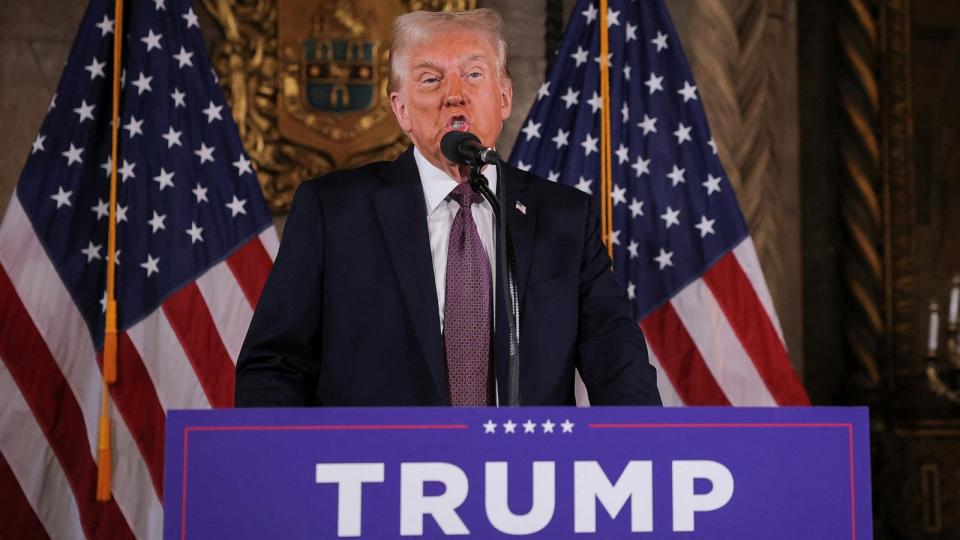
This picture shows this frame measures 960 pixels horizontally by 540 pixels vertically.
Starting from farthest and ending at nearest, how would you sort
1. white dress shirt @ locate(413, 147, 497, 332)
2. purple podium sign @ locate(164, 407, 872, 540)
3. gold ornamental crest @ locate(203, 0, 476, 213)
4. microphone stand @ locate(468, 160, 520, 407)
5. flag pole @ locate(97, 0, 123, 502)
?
gold ornamental crest @ locate(203, 0, 476, 213) → flag pole @ locate(97, 0, 123, 502) → white dress shirt @ locate(413, 147, 497, 332) → microphone stand @ locate(468, 160, 520, 407) → purple podium sign @ locate(164, 407, 872, 540)

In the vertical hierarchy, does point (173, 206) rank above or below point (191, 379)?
above

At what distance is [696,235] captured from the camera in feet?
12.7

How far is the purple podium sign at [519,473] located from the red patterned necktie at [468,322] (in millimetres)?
744

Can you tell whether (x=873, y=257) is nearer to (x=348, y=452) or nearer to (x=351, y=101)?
(x=351, y=101)

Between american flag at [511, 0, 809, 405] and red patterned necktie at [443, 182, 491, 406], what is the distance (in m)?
1.66

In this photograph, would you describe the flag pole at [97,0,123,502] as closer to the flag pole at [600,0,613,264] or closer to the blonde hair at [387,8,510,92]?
the blonde hair at [387,8,510,92]

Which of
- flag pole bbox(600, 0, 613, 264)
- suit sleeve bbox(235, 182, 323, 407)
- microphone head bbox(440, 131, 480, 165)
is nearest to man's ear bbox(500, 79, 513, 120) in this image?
suit sleeve bbox(235, 182, 323, 407)

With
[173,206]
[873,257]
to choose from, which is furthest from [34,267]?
[873,257]

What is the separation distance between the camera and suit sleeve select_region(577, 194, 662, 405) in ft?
7.09

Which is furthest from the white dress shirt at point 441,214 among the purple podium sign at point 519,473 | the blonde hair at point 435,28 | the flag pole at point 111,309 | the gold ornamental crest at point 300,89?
the gold ornamental crest at point 300,89

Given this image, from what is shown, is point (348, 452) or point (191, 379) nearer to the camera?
point (348, 452)

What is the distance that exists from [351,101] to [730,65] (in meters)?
1.63

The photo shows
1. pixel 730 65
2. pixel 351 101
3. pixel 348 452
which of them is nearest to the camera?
pixel 348 452

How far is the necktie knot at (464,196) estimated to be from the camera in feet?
7.68
